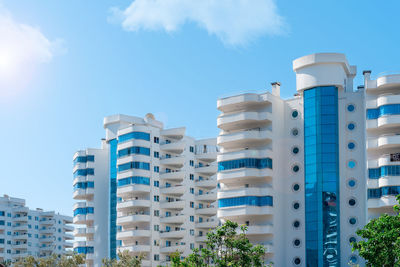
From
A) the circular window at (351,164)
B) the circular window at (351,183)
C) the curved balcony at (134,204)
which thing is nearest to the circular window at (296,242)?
the circular window at (351,183)

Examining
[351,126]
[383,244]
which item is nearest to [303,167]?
[351,126]

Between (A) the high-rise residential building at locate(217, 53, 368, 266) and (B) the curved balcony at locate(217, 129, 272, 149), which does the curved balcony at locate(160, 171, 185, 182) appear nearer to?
(B) the curved balcony at locate(217, 129, 272, 149)

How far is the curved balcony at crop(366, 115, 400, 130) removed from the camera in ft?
246

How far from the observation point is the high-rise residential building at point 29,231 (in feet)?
515

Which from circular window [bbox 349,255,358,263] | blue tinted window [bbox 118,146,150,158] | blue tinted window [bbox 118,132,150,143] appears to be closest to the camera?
circular window [bbox 349,255,358,263]

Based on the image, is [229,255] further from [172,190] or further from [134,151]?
[172,190]

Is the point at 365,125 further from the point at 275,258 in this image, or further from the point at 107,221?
the point at 107,221

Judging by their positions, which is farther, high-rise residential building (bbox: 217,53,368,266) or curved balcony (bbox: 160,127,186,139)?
curved balcony (bbox: 160,127,186,139)

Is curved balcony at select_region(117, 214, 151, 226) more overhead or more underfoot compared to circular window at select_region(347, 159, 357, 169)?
more underfoot

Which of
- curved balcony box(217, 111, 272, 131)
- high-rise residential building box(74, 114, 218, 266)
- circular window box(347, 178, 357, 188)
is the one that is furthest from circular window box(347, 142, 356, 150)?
high-rise residential building box(74, 114, 218, 266)

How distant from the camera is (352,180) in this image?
78.4 meters

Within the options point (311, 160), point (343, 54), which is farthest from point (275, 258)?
point (343, 54)

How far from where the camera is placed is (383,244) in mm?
47375

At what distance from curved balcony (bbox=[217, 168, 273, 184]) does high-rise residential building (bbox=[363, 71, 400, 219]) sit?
497 inches
